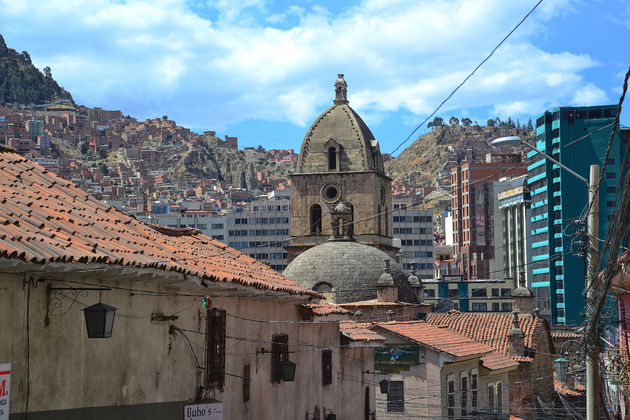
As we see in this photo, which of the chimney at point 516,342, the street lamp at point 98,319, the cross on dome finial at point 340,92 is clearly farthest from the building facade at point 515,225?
the street lamp at point 98,319

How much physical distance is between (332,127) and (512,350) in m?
19.2

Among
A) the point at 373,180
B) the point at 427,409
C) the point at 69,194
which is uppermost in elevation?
the point at 373,180

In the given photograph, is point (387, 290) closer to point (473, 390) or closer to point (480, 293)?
point (473, 390)

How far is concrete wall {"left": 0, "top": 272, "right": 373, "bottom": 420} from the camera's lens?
9.55 m

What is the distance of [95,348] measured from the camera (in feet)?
35.6

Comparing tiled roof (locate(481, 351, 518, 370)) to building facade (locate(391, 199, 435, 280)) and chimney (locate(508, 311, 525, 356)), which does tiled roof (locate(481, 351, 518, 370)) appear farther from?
building facade (locate(391, 199, 435, 280))

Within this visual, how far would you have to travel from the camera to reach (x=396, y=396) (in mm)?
33594

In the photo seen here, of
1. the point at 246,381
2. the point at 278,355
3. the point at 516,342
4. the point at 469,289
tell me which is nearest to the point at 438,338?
the point at 516,342

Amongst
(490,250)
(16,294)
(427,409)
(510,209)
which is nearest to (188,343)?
(16,294)

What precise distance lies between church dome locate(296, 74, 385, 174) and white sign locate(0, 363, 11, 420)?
46.8 metres

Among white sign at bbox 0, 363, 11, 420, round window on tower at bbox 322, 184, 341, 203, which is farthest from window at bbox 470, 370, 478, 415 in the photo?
white sign at bbox 0, 363, 11, 420

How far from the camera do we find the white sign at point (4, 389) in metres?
8.98

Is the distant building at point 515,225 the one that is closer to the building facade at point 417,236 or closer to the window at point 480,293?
the window at point 480,293

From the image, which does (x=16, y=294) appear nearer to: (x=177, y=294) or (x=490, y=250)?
(x=177, y=294)
